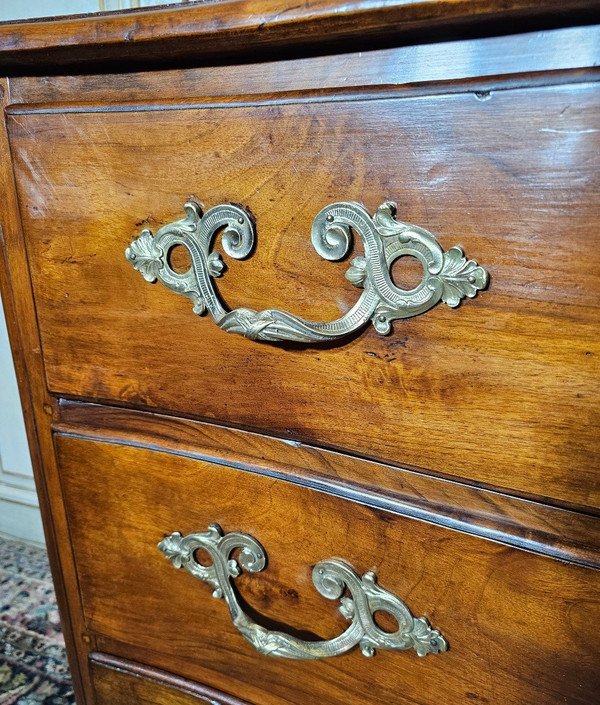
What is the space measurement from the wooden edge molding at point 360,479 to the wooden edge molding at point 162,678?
205mm

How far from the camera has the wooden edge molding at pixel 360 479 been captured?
33 centimetres

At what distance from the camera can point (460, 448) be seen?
1.12 ft

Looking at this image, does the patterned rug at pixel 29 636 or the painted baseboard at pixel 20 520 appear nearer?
the patterned rug at pixel 29 636

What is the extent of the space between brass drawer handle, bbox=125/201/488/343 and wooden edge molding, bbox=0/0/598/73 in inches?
3.1

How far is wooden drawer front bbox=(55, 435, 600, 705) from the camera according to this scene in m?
0.35

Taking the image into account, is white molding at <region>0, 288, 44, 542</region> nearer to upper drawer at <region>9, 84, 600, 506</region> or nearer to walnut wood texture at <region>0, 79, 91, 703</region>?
walnut wood texture at <region>0, 79, 91, 703</region>

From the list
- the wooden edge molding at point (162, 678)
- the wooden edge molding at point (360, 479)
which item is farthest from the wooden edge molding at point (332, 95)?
the wooden edge molding at point (162, 678)

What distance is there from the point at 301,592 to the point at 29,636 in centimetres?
66

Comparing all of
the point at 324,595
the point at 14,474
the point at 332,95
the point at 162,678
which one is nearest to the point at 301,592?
the point at 324,595

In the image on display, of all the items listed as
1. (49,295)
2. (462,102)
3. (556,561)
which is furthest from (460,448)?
(49,295)

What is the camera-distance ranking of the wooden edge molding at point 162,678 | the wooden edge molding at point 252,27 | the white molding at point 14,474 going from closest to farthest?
the wooden edge molding at point 252,27
the wooden edge molding at point 162,678
the white molding at point 14,474

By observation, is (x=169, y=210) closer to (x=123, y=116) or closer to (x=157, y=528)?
(x=123, y=116)

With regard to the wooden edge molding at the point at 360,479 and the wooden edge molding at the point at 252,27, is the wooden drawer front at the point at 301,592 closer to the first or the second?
the wooden edge molding at the point at 360,479

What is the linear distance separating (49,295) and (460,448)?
0.30m
